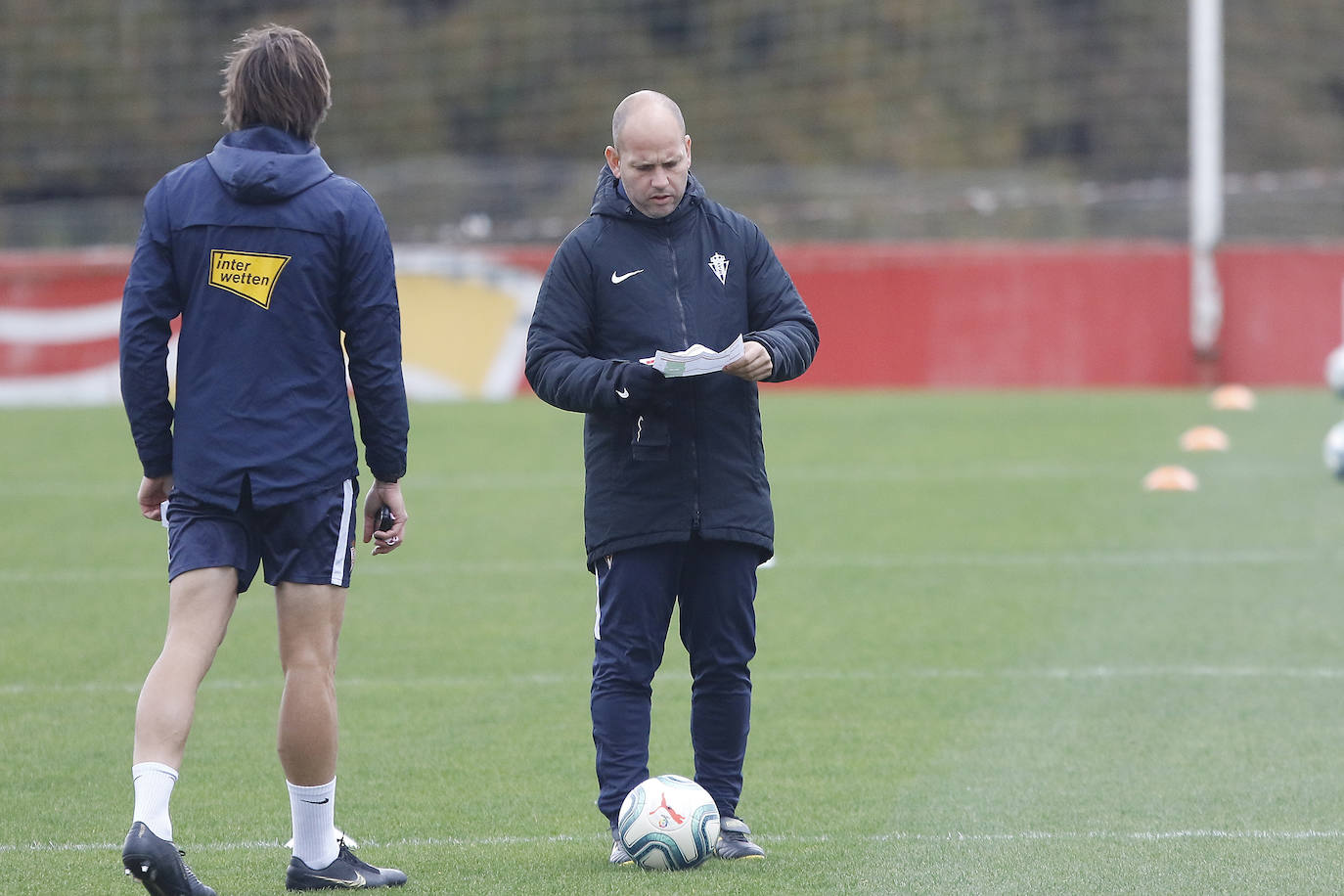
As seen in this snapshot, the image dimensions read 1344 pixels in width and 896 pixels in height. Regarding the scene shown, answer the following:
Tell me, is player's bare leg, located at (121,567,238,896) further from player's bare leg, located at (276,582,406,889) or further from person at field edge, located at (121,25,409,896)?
player's bare leg, located at (276,582,406,889)

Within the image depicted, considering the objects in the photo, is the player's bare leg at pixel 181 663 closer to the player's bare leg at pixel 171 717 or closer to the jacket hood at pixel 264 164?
the player's bare leg at pixel 171 717

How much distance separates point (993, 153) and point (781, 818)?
1345 inches

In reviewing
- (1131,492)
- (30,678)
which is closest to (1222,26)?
(1131,492)

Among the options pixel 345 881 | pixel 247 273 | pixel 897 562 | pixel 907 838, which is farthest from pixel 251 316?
pixel 897 562

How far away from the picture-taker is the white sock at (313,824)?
14.0ft

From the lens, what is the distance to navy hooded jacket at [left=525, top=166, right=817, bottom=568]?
443 centimetres

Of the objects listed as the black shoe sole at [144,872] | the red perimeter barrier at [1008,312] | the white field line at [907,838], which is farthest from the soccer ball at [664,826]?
the red perimeter barrier at [1008,312]

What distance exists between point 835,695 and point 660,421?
2.46 meters

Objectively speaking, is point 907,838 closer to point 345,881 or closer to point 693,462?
point 693,462

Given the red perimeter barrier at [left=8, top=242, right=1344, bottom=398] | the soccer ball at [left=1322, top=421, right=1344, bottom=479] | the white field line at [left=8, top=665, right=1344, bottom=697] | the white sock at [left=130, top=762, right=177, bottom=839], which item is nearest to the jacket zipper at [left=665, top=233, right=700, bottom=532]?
the white sock at [left=130, top=762, right=177, bottom=839]

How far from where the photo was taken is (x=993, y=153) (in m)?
37.9

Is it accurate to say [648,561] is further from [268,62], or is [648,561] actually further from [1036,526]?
[1036,526]

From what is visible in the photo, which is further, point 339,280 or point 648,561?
point 648,561

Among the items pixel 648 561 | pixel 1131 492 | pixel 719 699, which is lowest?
pixel 1131 492
